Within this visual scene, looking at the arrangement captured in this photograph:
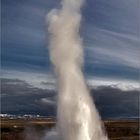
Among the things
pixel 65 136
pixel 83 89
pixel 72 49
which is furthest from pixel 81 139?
pixel 72 49

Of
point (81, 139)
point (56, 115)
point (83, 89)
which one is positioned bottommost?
point (81, 139)

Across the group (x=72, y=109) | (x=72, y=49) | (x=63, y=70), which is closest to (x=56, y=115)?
(x=72, y=109)

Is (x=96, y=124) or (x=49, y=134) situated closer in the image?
(x=96, y=124)

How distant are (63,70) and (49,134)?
210 inches

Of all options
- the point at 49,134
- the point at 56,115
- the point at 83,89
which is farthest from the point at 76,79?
the point at 49,134

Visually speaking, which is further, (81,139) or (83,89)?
(83,89)

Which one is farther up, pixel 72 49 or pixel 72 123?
pixel 72 49

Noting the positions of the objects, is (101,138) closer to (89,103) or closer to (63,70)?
(89,103)

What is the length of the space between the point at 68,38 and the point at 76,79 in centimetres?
310

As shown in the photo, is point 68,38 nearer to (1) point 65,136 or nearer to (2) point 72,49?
(2) point 72,49

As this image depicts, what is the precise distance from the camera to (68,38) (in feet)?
92.8

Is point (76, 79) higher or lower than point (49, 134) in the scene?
higher

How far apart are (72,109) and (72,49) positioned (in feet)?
15.0

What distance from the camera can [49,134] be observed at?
29.4 metres
